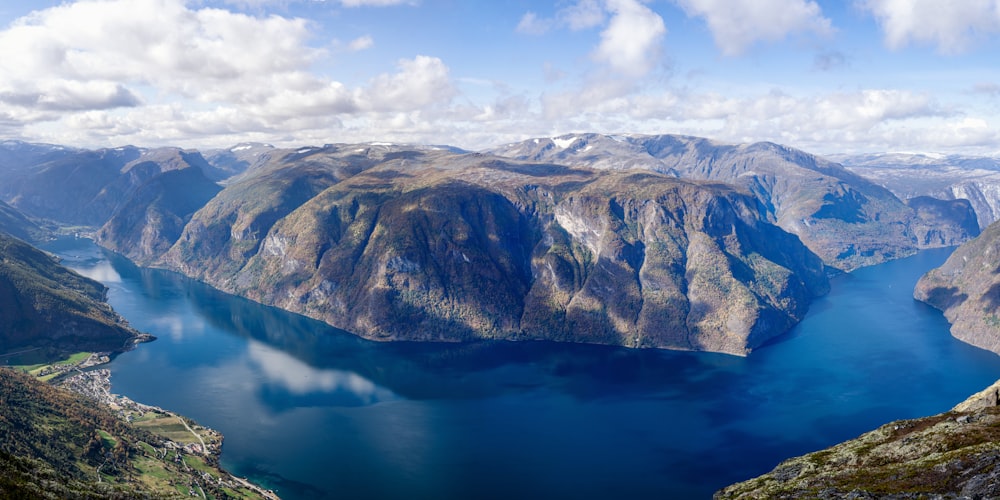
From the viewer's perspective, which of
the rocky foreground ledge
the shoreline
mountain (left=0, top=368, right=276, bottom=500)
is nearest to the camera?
Answer: the rocky foreground ledge

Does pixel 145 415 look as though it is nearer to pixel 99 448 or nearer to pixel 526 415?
pixel 99 448

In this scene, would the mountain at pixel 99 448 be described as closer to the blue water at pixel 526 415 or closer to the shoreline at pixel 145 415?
the shoreline at pixel 145 415

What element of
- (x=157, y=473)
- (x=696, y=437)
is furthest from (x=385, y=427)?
(x=696, y=437)

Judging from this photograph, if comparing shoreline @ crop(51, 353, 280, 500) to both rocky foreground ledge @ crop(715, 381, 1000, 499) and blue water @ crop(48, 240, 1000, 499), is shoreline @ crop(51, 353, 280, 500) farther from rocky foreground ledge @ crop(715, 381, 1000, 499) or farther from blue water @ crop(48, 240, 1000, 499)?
rocky foreground ledge @ crop(715, 381, 1000, 499)

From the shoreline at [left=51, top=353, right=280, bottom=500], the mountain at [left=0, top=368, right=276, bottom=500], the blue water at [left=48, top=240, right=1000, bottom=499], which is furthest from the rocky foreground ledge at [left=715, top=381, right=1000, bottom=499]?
the shoreline at [left=51, top=353, right=280, bottom=500]

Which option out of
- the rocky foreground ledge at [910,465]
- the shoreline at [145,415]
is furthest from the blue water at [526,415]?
the rocky foreground ledge at [910,465]

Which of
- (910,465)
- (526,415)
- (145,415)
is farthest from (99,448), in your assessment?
(910,465)
